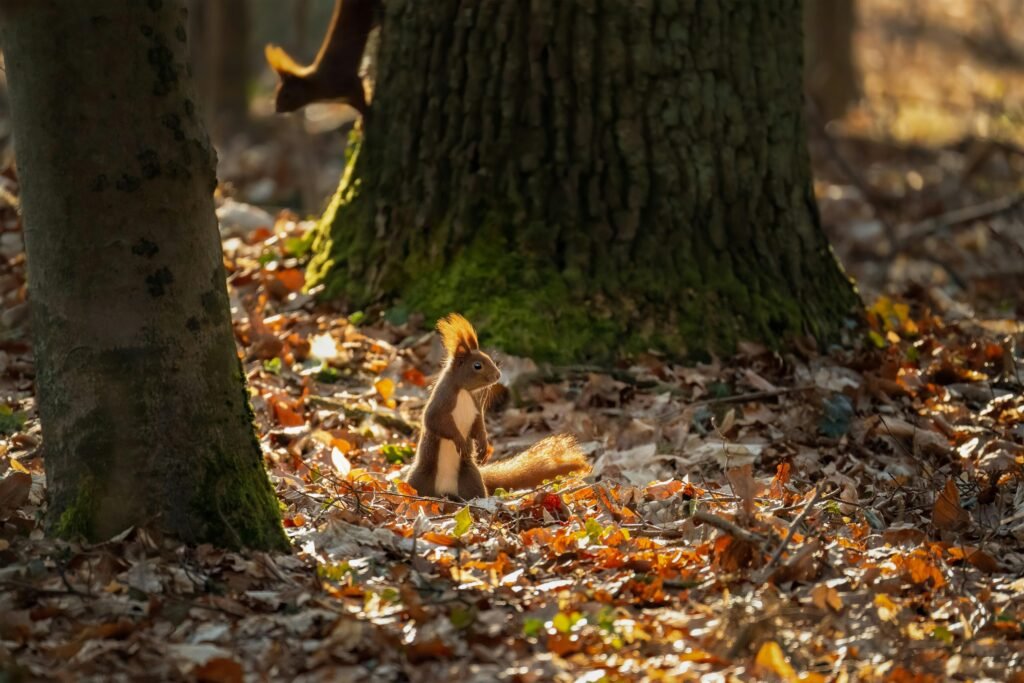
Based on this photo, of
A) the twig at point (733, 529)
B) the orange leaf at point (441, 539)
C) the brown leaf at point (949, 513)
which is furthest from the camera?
the brown leaf at point (949, 513)

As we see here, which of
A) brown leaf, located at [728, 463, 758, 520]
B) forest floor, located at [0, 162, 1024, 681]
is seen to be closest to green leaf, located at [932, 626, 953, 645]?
forest floor, located at [0, 162, 1024, 681]

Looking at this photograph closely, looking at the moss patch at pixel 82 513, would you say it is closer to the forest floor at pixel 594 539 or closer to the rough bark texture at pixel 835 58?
the forest floor at pixel 594 539

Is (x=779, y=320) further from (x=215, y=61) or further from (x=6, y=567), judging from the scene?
(x=215, y=61)

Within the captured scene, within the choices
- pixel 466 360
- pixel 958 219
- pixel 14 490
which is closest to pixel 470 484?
pixel 466 360

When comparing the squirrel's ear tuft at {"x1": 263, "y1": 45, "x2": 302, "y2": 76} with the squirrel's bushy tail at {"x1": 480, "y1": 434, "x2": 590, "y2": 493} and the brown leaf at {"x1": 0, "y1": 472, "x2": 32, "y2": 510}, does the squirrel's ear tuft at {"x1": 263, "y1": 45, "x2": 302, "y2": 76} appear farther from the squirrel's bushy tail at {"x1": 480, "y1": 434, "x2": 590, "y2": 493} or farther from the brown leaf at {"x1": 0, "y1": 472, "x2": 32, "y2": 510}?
the brown leaf at {"x1": 0, "y1": 472, "x2": 32, "y2": 510}

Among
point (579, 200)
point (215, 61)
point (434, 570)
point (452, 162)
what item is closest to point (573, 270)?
point (579, 200)

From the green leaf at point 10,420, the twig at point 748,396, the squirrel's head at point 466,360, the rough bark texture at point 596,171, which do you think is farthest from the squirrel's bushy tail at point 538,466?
the green leaf at point 10,420

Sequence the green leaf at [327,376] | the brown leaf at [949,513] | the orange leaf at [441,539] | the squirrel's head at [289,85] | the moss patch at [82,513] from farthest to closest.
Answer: the squirrel's head at [289,85] → the green leaf at [327,376] → the brown leaf at [949,513] → the orange leaf at [441,539] → the moss patch at [82,513]

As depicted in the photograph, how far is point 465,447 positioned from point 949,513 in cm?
189

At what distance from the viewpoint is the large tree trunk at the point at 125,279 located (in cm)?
378

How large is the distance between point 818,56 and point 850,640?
49.1 ft

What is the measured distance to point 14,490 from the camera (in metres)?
4.54

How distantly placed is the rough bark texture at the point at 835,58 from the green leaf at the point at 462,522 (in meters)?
13.9

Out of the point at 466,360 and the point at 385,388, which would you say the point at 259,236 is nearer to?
the point at 385,388
